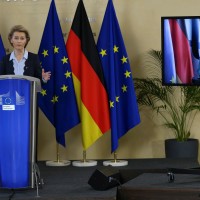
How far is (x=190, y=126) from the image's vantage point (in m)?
6.53

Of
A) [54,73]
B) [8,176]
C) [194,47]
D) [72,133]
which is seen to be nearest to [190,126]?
[194,47]

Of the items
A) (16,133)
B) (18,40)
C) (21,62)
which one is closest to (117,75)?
(21,62)

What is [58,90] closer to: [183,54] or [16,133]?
[183,54]

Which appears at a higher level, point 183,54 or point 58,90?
point 183,54

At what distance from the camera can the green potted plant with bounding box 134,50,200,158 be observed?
20.0 feet

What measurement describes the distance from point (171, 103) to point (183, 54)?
Result: 0.64 metres

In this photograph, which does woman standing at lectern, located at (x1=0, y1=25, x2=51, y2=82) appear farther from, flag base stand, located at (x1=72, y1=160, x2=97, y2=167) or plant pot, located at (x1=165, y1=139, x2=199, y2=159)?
plant pot, located at (x1=165, y1=139, x2=199, y2=159)

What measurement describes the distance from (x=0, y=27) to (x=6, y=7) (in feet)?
0.89

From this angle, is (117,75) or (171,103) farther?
(171,103)

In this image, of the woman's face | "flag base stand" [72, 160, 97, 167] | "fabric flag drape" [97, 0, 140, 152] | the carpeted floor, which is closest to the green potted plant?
the carpeted floor

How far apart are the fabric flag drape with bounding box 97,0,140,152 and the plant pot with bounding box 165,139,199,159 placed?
579 millimetres

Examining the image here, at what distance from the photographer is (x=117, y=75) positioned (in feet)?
19.2

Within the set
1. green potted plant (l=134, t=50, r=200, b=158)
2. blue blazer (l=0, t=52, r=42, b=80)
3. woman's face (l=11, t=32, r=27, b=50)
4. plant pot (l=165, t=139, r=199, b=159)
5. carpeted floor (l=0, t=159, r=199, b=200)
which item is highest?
woman's face (l=11, t=32, r=27, b=50)

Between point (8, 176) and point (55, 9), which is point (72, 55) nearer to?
point (55, 9)
